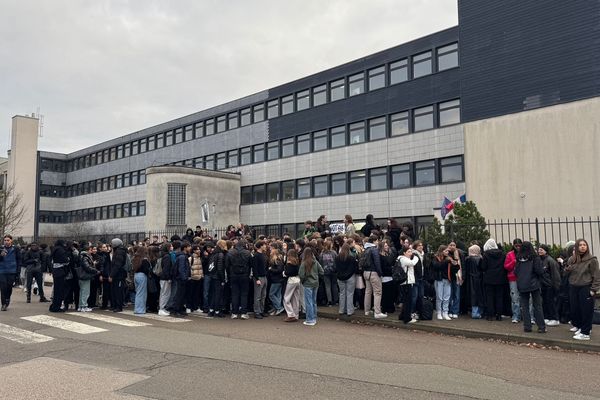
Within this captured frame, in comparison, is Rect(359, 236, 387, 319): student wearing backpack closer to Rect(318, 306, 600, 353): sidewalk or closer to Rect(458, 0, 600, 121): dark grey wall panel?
Rect(318, 306, 600, 353): sidewalk

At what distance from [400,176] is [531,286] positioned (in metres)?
21.1

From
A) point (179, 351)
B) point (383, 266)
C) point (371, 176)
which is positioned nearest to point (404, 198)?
point (371, 176)

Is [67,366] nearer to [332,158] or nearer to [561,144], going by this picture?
[561,144]

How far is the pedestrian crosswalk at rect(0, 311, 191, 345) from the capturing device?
364 inches

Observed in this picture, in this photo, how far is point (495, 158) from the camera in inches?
985

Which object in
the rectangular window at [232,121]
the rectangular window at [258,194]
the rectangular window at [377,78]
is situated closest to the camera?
the rectangular window at [377,78]

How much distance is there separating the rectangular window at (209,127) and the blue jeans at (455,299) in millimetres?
33876

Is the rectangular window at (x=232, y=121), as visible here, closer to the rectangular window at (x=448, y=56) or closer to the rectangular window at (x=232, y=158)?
the rectangular window at (x=232, y=158)

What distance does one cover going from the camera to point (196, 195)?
121 ft

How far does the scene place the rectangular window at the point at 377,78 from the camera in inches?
1243

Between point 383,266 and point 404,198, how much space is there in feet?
62.3

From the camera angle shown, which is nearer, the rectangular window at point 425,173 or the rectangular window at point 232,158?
the rectangular window at point 425,173

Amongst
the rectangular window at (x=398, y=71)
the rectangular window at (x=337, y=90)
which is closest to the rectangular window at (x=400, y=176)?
the rectangular window at (x=398, y=71)

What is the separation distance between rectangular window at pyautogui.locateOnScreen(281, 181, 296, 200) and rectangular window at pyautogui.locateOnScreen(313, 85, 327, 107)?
598 cm
